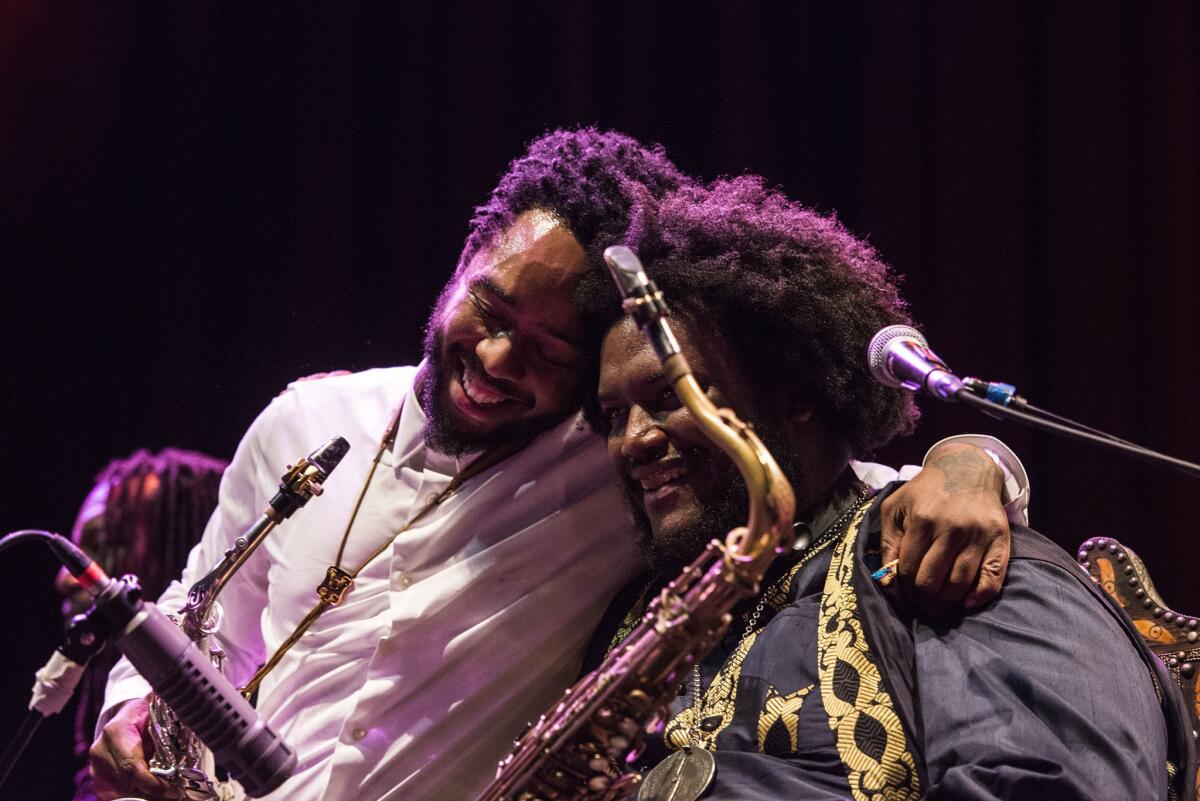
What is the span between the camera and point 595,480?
9.57 feet

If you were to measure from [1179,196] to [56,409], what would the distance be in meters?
4.73

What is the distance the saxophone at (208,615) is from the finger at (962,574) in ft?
4.25

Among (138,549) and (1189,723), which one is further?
(138,549)

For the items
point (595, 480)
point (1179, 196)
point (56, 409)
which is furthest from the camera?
point (56, 409)

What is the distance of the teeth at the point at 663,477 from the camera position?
2.35 meters

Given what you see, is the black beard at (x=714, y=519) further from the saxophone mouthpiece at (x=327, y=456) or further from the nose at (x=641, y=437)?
the saxophone mouthpiece at (x=327, y=456)

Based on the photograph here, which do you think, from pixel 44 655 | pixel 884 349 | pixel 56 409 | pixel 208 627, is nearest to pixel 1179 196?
pixel 884 349

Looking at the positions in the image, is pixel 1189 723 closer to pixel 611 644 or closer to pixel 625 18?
pixel 611 644

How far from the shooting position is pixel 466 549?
2881mm

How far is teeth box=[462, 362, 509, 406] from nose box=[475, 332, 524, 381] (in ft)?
0.20

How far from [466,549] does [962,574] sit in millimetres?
1338

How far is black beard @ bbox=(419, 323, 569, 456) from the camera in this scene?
293 centimetres

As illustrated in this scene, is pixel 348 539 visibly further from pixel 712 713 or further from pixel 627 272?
pixel 627 272

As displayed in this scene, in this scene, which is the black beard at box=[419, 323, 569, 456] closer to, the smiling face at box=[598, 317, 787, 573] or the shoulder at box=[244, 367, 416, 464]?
the shoulder at box=[244, 367, 416, 464]
